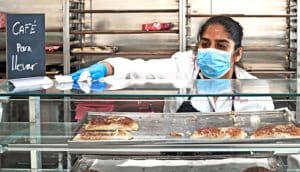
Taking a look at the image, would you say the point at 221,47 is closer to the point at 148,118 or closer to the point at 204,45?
the point at 204,45

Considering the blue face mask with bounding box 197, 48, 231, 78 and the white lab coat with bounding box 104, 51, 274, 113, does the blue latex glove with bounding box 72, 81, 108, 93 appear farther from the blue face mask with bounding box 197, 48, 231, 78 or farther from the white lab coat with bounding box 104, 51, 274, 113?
the blue face mask with bounding box 197, 48, 231, 78

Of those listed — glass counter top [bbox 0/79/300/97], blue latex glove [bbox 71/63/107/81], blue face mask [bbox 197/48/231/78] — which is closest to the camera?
→ glass counter top [bbox 0/79/300/97]

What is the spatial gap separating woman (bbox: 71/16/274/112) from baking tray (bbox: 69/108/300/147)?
0.04 metres

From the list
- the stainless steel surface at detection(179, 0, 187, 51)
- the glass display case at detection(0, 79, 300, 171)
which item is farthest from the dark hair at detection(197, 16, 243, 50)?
the stainless steel surface at detection(179, 0, 187, 51)

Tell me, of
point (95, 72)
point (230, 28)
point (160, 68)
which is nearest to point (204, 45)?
point (230, 28)

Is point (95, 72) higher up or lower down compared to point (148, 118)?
higher up

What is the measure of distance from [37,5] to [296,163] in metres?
3.99

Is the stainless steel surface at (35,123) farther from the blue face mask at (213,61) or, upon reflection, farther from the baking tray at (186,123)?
the blue face mask at (213,61)

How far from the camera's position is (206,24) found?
234 centimetres

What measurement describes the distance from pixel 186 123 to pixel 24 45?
63 cm

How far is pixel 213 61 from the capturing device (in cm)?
209

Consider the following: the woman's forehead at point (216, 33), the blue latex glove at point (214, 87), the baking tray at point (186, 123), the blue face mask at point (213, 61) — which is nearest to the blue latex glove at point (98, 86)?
the baking tray at point (186, 123)

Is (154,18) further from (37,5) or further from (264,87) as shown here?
(264,87)

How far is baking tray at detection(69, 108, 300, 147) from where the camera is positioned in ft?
5.09
